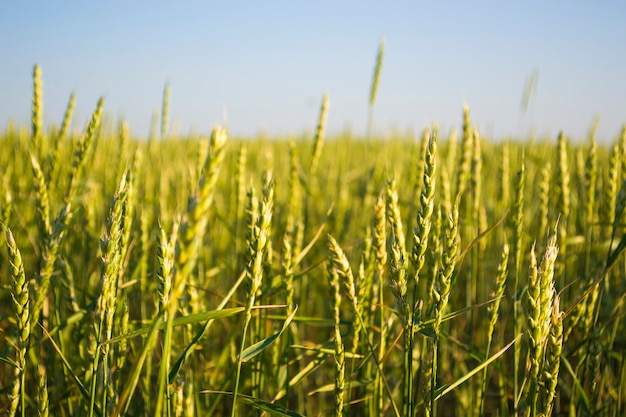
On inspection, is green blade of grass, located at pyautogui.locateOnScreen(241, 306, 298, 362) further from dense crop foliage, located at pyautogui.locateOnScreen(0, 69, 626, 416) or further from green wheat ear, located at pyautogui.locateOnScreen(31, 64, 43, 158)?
green wheat ear, located at pyautogui.locateOnScreen(31, 64, 43, 158)

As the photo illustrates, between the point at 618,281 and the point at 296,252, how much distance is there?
98 cm

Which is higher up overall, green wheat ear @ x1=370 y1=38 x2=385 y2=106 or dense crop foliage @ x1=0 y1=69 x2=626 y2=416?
green wheat ear @ x1=370 y1=38 x2=385 y2=106

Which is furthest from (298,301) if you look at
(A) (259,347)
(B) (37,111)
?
(B) (37,111)

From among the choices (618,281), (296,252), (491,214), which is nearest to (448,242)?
(296,252)

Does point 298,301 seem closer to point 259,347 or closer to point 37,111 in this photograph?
point 259,347

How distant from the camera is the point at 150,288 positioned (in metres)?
1.41

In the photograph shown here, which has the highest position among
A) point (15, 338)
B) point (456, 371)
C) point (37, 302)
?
point (37, 302)

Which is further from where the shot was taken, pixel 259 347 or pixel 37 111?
pixel 37 111

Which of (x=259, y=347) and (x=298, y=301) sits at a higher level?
(x=259, y=347)

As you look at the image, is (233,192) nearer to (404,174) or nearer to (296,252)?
(296,252)

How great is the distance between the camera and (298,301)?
148 cm

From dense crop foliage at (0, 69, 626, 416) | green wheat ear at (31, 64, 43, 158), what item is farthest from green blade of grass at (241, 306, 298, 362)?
green wheat ear at (31, 64, 43, 158)

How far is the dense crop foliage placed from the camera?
667 millimetres

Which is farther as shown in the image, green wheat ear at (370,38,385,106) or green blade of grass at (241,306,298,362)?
green wheat ear at (370,38,385,106)
